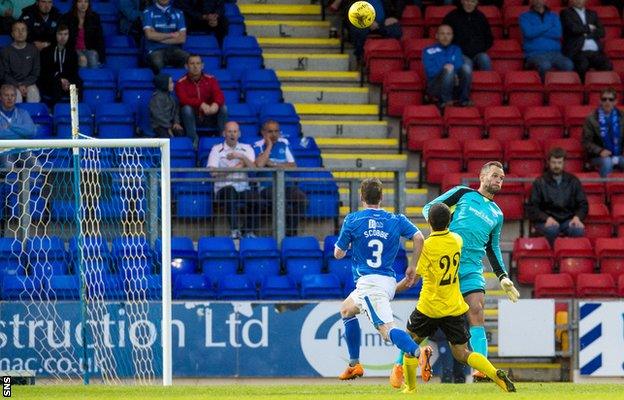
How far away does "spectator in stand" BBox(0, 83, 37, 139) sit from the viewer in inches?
675

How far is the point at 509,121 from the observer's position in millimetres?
19469

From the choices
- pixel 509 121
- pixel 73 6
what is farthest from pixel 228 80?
pixel 509 121

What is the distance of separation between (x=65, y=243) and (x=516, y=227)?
562 centimetres

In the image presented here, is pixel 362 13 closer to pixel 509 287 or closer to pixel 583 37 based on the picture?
pixel 583 37

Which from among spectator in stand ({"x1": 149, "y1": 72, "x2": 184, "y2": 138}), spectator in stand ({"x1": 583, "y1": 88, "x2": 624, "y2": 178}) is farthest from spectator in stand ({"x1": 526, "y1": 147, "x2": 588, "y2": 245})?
spectator in stand ({"x1": 149, "y1": 72, "x2": 184, "y2": 138})

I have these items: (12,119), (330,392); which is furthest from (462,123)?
(330,392)

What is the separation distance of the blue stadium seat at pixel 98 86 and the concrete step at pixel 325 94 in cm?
237

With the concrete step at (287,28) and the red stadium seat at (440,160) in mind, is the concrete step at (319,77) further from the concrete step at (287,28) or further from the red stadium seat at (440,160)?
the red stadium seat at (440,160)

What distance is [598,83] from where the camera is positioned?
20.4 metres

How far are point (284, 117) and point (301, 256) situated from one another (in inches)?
105

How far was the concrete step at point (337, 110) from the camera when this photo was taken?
65.3ft

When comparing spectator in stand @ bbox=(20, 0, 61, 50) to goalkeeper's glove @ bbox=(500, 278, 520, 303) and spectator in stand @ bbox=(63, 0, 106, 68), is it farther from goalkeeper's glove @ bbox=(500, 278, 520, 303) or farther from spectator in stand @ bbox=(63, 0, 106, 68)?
goalkeeper's glove @ bbox=(500, 278, 520, 303)

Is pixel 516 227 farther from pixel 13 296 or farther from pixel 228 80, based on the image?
pixel 13 296

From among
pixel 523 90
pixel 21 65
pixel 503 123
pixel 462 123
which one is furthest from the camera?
pixel 523 90
